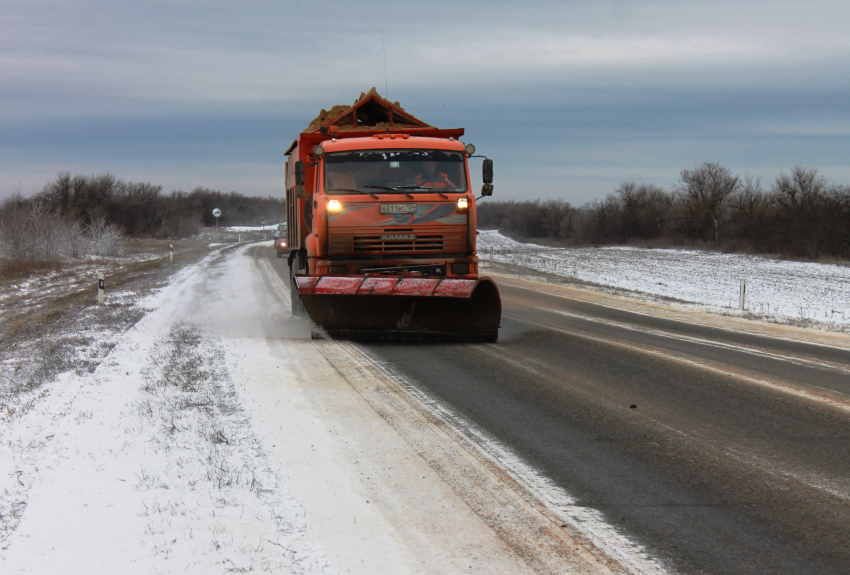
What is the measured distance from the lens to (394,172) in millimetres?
10492

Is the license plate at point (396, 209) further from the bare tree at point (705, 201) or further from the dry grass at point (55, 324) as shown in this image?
the bare tree at point (705, 201)

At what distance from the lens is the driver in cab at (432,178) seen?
1051 centimetres

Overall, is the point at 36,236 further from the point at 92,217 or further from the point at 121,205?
the point at 121,205

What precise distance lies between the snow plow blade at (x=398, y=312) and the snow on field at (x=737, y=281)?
8.18 m

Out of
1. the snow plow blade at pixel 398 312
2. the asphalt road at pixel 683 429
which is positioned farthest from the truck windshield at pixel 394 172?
the asphalt road at pixel 683 429

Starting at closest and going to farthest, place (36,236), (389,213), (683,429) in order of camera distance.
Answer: (683,429) < (389,213) < (36,236)

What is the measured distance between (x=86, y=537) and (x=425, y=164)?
7968 mm

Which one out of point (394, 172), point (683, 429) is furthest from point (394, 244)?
point (683, 429)

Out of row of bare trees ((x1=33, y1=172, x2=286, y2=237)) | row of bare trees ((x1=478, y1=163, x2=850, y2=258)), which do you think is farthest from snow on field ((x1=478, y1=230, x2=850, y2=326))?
row of bare trees ((x1=33, y1=172, x2=286, y2=237))

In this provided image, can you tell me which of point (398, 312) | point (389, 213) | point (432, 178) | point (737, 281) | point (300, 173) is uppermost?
point (300, 173)

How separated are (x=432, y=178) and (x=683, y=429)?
6.04 meters

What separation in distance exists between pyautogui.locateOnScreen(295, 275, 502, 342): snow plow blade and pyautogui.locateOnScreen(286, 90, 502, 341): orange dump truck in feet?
0.05

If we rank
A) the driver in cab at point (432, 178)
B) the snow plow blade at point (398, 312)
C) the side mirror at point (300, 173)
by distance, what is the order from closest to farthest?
the snow plow blade at point (398, 312) → the driver in cab at point (432, 178) → the side mirror at point (300, 173)

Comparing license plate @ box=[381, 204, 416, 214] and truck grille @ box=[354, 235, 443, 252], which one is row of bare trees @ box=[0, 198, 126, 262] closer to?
truck grille @ box=[354, 235, 443, 252]
